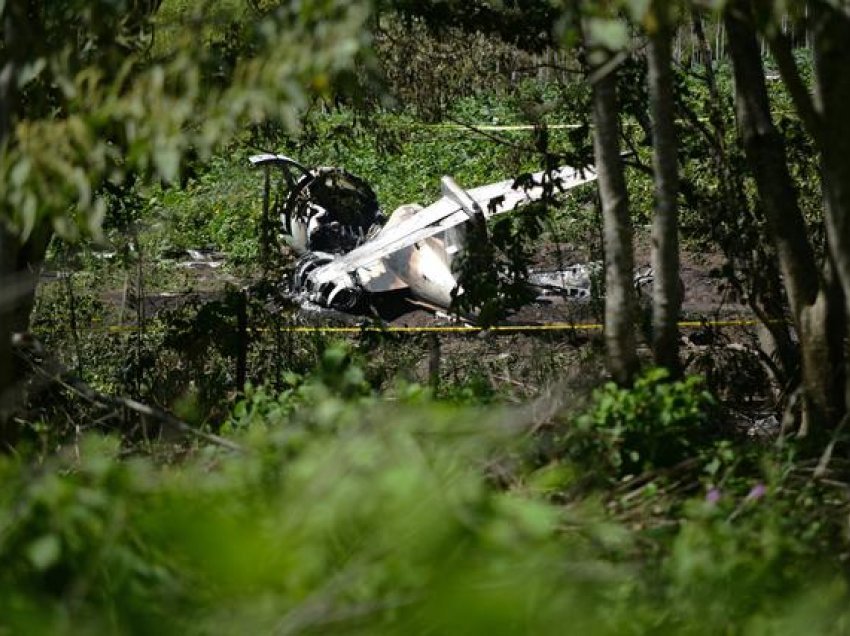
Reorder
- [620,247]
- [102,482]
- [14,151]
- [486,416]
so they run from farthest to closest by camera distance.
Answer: [620,247] < [14,151] < [486,416] < [102,482]

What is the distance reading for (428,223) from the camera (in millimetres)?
12320

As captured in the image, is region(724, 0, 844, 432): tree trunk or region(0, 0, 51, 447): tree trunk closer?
region(0, 0, 51, 447): tree trunk

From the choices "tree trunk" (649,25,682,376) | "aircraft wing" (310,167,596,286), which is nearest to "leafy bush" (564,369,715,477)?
"tree trunk" (649,25,682,376)

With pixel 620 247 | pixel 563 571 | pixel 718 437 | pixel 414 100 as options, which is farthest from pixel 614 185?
pixel 414 100

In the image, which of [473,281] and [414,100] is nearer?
[473,281]

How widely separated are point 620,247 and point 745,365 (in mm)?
2406

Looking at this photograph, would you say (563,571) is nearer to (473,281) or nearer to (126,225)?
Answer: (473,281)

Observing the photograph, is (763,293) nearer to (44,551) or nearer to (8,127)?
(8,127)

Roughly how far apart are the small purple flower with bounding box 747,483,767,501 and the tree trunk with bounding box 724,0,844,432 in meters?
1.76

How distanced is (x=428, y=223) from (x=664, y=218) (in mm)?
5414

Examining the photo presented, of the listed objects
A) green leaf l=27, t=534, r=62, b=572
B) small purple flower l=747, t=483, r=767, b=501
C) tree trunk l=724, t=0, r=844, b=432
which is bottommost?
small purple flower l=747, t=483, r=767, b=501

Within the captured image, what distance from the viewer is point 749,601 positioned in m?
3.78

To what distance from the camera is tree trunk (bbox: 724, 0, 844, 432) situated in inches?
257

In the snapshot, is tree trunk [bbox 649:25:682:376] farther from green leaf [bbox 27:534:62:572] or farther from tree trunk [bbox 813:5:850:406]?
green leaf [bbox 27:534:62:572]
